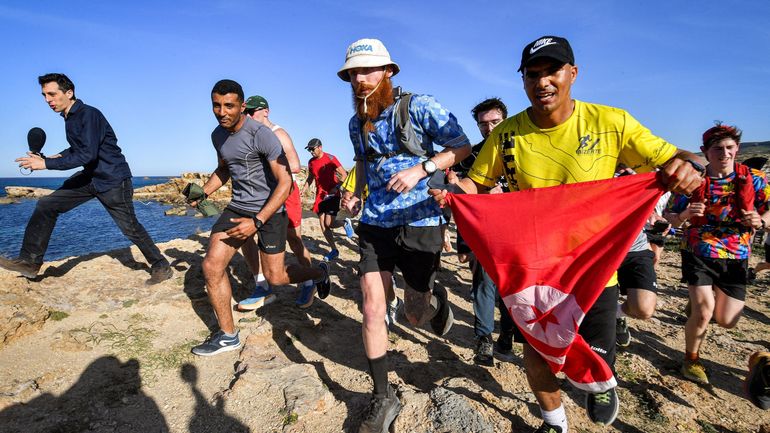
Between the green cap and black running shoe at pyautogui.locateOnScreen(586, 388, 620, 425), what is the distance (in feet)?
19.3

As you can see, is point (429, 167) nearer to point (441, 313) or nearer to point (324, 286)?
point (441, 313)

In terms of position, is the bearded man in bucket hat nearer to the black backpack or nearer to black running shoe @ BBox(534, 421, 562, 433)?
the black backpack

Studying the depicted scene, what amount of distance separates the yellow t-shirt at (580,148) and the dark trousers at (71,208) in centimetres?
488

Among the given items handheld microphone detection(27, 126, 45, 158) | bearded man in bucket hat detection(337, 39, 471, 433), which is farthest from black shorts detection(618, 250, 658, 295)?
handheld microphone detection(27, 126, 45, 158)

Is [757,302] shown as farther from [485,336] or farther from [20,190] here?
[20,190]

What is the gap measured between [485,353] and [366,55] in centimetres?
314

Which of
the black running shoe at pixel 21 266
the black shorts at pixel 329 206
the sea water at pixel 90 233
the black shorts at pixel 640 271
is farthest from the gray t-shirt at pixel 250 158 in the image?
the sea water at pixel 90 233

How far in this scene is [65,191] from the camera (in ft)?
16.5

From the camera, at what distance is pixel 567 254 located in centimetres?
245

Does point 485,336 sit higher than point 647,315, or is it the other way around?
point 647,315

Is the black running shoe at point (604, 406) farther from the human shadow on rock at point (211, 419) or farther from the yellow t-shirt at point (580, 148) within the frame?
the human shadow on rock at point (211, 419)

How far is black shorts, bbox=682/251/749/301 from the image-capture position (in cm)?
382

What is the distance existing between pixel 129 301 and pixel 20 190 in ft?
254

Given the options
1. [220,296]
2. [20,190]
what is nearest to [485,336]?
[220,296]
